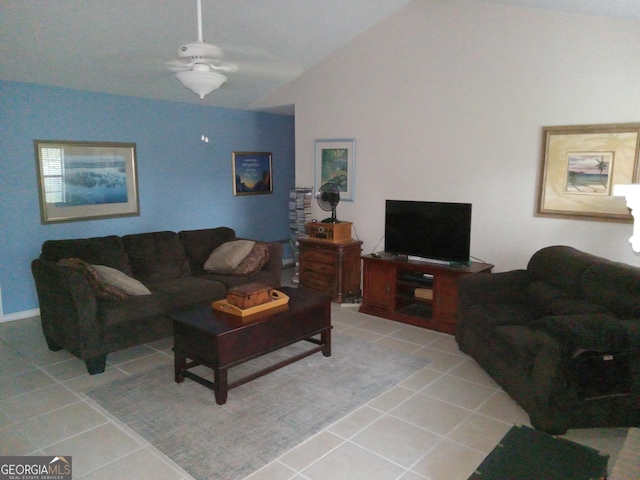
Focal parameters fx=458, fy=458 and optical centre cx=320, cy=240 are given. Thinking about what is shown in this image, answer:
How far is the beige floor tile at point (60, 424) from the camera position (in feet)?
8.96

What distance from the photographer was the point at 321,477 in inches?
94.3

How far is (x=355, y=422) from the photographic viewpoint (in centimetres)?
291

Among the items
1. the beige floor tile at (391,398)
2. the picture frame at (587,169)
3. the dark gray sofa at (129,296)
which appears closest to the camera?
the beige floor tile at (391,398)

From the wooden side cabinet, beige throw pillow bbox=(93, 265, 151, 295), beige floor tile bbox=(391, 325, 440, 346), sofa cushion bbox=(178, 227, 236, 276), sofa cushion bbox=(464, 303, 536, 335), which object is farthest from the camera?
the wooden side cabinet

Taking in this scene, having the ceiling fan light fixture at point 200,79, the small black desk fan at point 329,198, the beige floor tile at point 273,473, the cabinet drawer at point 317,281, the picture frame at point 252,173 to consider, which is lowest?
the beige floor tile at point 273,473

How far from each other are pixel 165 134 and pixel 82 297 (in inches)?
113

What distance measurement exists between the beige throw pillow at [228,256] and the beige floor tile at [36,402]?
1.92 metres

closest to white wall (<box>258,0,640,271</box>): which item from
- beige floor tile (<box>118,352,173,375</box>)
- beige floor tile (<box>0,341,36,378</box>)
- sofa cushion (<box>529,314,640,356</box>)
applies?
sofa cushion (<box>529,314,640,356</box>)

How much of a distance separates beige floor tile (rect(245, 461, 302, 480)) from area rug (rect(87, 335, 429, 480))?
0.13ft

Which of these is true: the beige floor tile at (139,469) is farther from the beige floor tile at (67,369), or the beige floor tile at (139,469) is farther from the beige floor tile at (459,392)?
the beige floor tile at (459,392)

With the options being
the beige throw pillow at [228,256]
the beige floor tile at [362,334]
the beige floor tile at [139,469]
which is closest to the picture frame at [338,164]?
the beige throw pillow at [228,256]

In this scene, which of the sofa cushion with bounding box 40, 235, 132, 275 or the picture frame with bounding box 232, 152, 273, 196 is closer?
the sofa cushion with bounding box 40, 235, 132, 275

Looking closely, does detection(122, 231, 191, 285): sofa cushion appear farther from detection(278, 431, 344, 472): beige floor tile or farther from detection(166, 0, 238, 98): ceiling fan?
detection(278, 431, 344, 472): beige floor tile

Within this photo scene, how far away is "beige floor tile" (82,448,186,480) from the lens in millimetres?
2387
